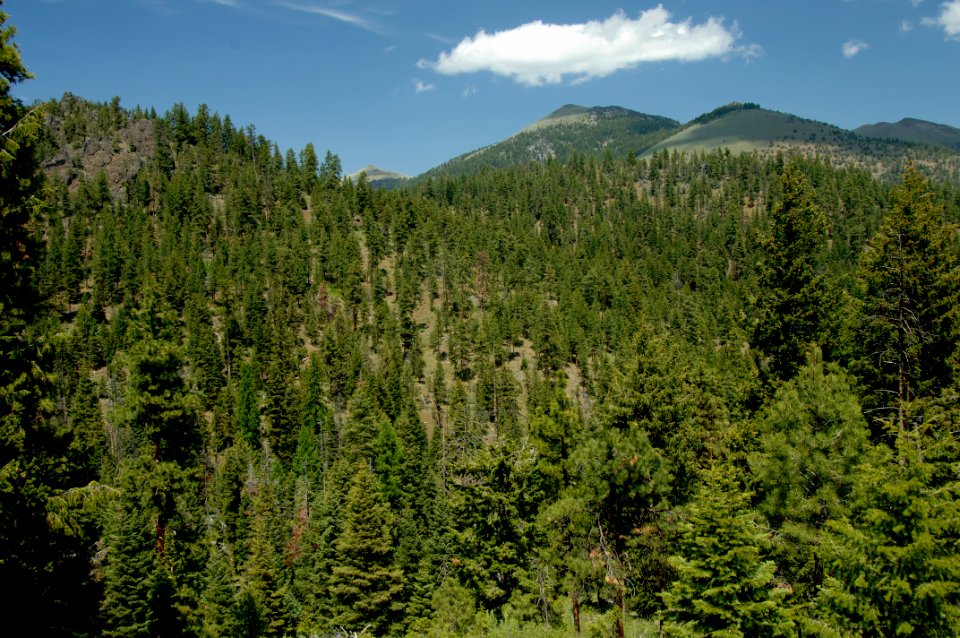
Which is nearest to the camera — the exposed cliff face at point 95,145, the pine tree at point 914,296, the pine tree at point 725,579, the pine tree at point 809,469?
the pine tree at point 725,579

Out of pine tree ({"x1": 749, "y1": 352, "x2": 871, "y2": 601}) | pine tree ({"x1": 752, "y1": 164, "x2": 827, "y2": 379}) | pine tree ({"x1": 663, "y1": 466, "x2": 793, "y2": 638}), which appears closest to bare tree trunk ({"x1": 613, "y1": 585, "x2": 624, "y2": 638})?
pine tree ({"x1": 663, "y1": 466, "x2": 793, "y2": 638})

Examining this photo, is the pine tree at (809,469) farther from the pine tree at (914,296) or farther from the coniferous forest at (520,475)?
the pine tree at (914,296)

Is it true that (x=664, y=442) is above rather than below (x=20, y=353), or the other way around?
below

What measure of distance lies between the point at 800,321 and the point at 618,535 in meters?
12.7

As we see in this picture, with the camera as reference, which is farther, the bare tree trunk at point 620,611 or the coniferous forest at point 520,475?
the bare tree trunk at point 620,611

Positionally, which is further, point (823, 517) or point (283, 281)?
point (283, 281)

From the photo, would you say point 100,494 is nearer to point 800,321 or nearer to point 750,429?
point 750,429

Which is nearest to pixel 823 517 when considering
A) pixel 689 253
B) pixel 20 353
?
pixel 20 353

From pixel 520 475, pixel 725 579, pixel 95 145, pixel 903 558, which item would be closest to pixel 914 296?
pixel 903 558

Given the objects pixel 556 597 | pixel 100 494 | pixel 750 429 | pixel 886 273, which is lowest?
pixel 556 597

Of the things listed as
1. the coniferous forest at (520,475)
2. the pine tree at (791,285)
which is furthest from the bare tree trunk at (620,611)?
the pine tree at (791,285)

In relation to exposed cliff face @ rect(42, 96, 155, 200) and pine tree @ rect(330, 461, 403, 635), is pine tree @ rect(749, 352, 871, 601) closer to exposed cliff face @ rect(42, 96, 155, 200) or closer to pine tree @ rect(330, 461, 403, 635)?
pine tree @ rect(330, 461, 403, 635)

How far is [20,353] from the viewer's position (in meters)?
11.8

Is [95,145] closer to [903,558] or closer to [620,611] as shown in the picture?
[620,611]
